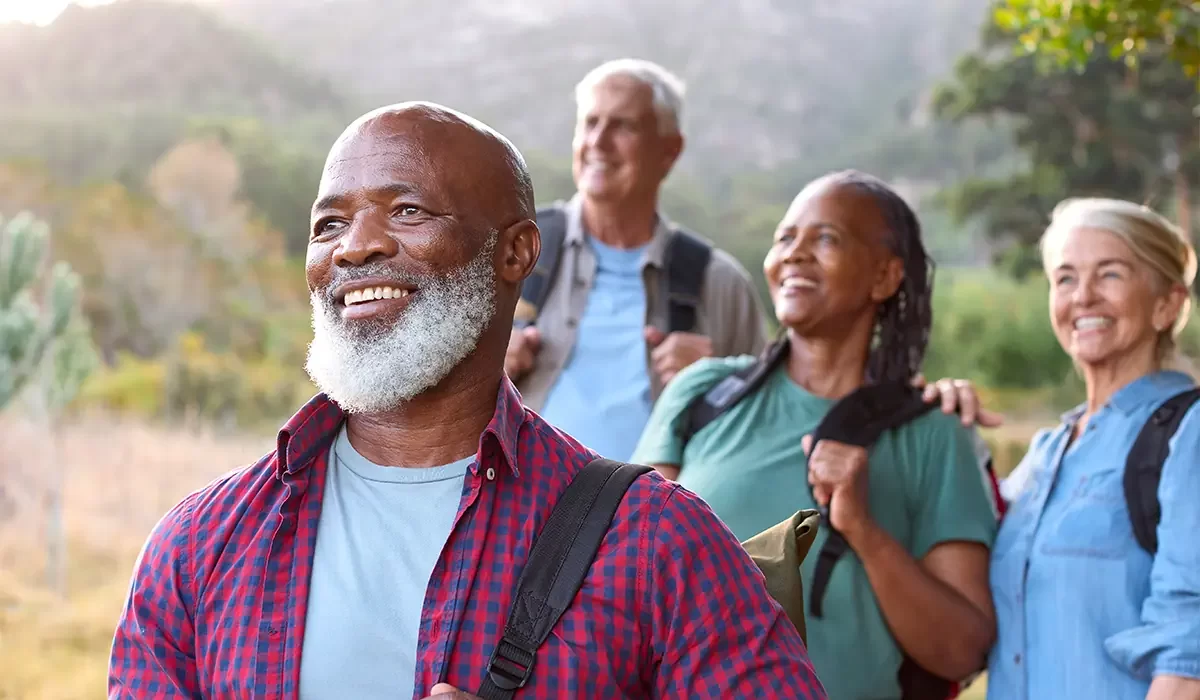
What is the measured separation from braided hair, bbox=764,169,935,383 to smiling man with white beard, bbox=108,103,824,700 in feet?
4.32

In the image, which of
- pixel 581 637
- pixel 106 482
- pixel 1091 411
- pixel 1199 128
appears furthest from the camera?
pixel 1199 128

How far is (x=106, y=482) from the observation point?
8.69 metres

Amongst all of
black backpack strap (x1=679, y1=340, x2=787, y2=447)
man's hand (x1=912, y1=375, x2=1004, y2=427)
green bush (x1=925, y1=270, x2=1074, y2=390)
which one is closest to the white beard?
black backpack strap (x1=679, y1=340, x2=787, y2=447)

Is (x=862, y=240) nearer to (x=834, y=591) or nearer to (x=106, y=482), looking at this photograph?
(x=834, y=591)

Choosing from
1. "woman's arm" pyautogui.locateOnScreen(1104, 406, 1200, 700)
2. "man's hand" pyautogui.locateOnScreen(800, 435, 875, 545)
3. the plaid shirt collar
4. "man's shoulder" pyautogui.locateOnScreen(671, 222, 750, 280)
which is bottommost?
"woman's arm" pyautogui.locateOnScreen(1104, 406, 1200, 700)

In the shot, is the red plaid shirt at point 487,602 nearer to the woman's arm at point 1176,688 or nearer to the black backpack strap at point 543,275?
the woman's arm at point 1176,688

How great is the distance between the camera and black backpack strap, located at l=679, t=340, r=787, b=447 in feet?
9.38

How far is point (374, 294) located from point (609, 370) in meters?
1.79

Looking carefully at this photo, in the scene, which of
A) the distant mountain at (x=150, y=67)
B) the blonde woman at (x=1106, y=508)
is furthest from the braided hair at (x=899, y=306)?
the distant mountain at (x=150, y=67)

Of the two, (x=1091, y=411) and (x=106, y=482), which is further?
(x=106, y=482)

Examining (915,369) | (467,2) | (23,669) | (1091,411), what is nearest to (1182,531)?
(1091,411)

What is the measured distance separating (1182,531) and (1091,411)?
1.73 ft

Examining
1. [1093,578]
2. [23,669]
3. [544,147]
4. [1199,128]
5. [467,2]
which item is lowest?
[23,669]

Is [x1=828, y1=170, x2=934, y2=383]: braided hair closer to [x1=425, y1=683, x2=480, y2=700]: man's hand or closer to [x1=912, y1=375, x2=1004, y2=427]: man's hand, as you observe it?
[x1=912, y1=375, x2=1004, y2=427]: man's hand
